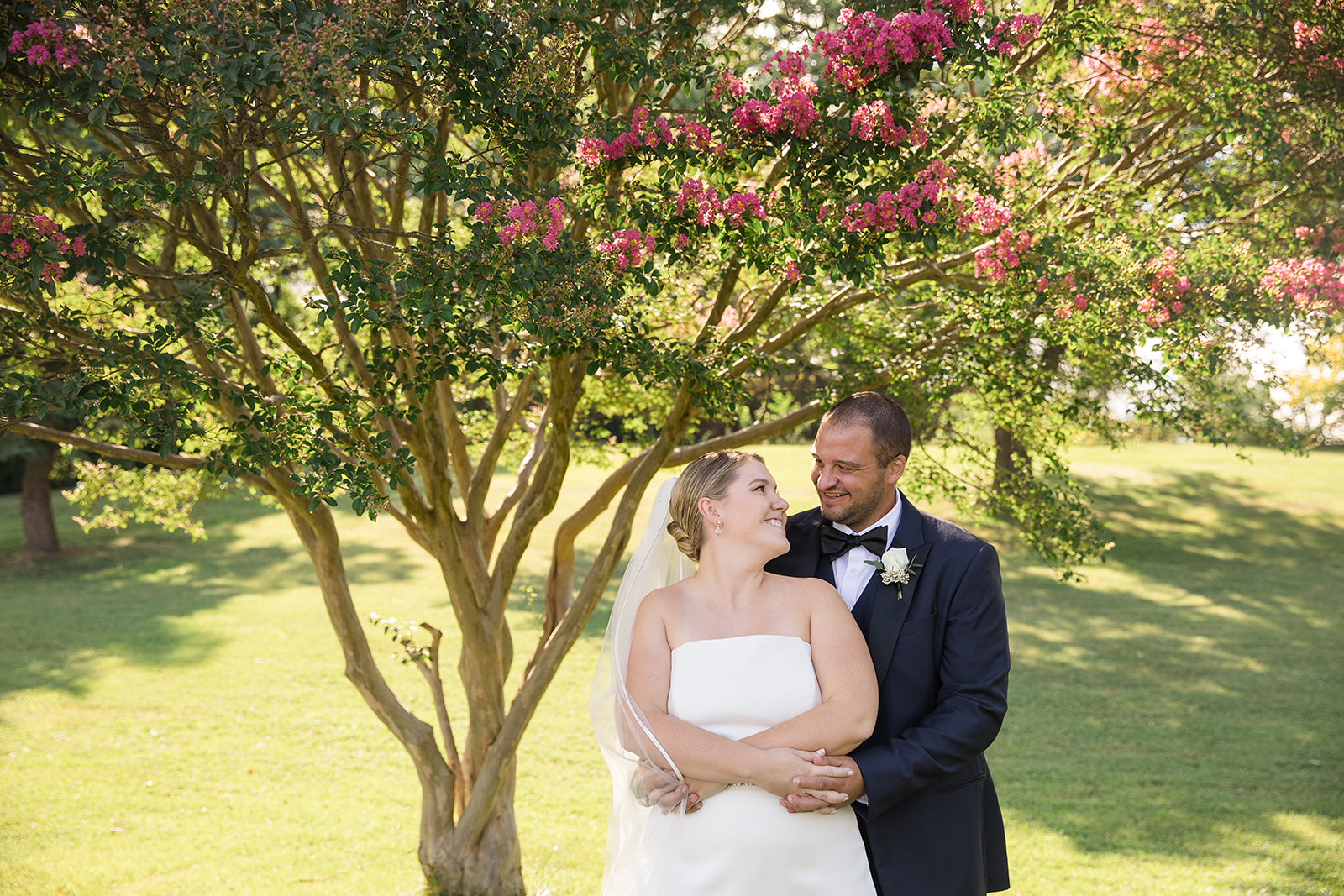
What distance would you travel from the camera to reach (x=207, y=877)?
662cm

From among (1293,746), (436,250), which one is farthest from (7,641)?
(1293,746)

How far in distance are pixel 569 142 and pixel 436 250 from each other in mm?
821

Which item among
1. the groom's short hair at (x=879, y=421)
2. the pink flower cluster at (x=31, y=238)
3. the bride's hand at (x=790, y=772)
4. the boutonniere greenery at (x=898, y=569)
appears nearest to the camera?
the bride's hand at (x=790, y=772)

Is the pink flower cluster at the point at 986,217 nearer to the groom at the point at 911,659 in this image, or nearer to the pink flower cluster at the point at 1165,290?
Answer: the pink flower cluster at the point at 1165,290

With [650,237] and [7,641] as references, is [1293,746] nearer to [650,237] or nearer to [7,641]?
[650,237]

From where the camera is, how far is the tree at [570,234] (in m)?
3.23

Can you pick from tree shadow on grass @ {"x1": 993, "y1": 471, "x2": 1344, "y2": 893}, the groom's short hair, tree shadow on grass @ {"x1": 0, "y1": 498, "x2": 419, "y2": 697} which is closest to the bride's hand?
the groom's short hair

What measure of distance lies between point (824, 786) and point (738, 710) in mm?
301

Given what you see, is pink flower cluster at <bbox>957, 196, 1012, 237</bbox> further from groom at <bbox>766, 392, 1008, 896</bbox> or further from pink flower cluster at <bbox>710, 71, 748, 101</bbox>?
groom at <bbox>766, 392, 1008, 896</bbox>

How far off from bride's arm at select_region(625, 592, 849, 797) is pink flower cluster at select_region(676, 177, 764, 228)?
160 cm

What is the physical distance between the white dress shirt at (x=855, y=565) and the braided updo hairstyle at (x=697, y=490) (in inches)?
16.8

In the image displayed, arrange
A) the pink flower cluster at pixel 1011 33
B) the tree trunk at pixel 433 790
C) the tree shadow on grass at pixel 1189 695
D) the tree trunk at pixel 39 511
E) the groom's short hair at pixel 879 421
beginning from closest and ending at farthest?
the groom's short hair at pixel 879 421, the pink flower cluster at pixel 1011 33, the tree trunk at pixel 433 790, the tree shadow on grass at pixel 1189 695, the tree trunk at pixel 39 511

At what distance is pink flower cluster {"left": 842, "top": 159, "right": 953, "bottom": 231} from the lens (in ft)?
12.3

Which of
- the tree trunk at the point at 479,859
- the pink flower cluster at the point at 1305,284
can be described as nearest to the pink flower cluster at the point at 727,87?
the pink flower cluster at the point at 1305,284
